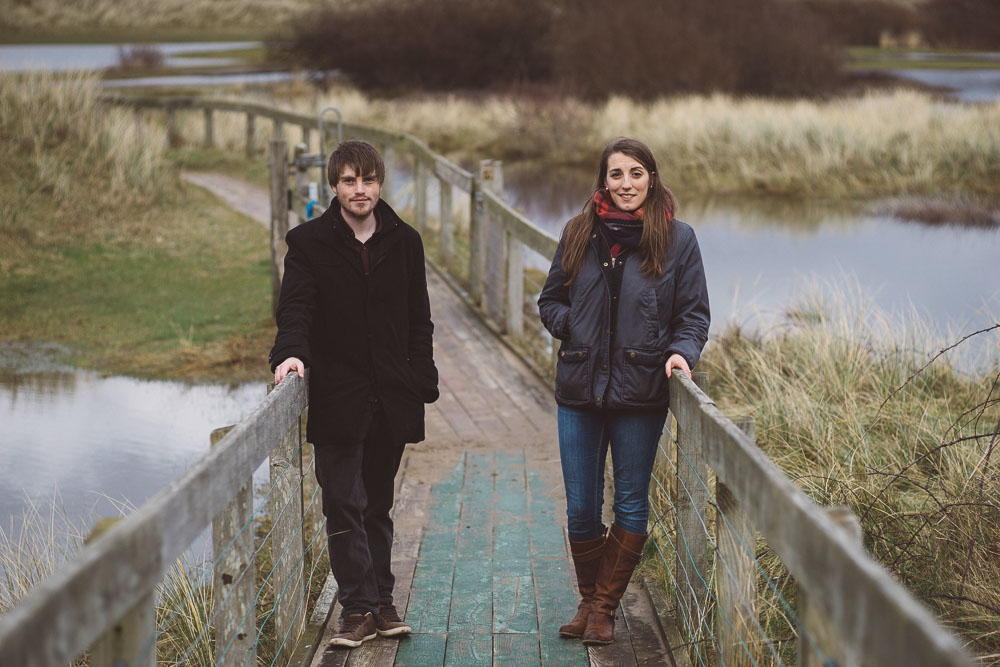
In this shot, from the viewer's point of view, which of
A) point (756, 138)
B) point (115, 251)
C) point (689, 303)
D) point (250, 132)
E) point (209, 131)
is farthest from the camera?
point (209, 131)

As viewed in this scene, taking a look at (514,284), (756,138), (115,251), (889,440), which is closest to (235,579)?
(889,440)

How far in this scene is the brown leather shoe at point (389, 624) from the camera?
12.8ft

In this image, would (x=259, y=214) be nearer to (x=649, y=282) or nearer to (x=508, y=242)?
(x=508, y=242)

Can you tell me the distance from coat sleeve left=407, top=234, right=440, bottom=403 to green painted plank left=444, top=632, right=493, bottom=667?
0.83 metres

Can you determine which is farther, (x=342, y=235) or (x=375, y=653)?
(x=375, y=653)

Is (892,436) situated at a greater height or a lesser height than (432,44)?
lesser

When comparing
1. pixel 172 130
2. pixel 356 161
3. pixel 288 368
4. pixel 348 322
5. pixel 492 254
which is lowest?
pixel 172 130

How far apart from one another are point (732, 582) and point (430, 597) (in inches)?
55.2

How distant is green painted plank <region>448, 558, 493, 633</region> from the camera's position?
407 cm

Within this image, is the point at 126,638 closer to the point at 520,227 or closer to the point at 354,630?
the point at 354,630

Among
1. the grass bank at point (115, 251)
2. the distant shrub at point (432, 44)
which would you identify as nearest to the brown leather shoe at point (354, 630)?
the grass bank at point (115, 251)

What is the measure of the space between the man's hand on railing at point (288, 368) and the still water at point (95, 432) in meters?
2.98

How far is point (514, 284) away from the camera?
27.9ft

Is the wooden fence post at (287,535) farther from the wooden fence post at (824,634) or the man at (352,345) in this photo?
the wooden fence post at (824,634)
